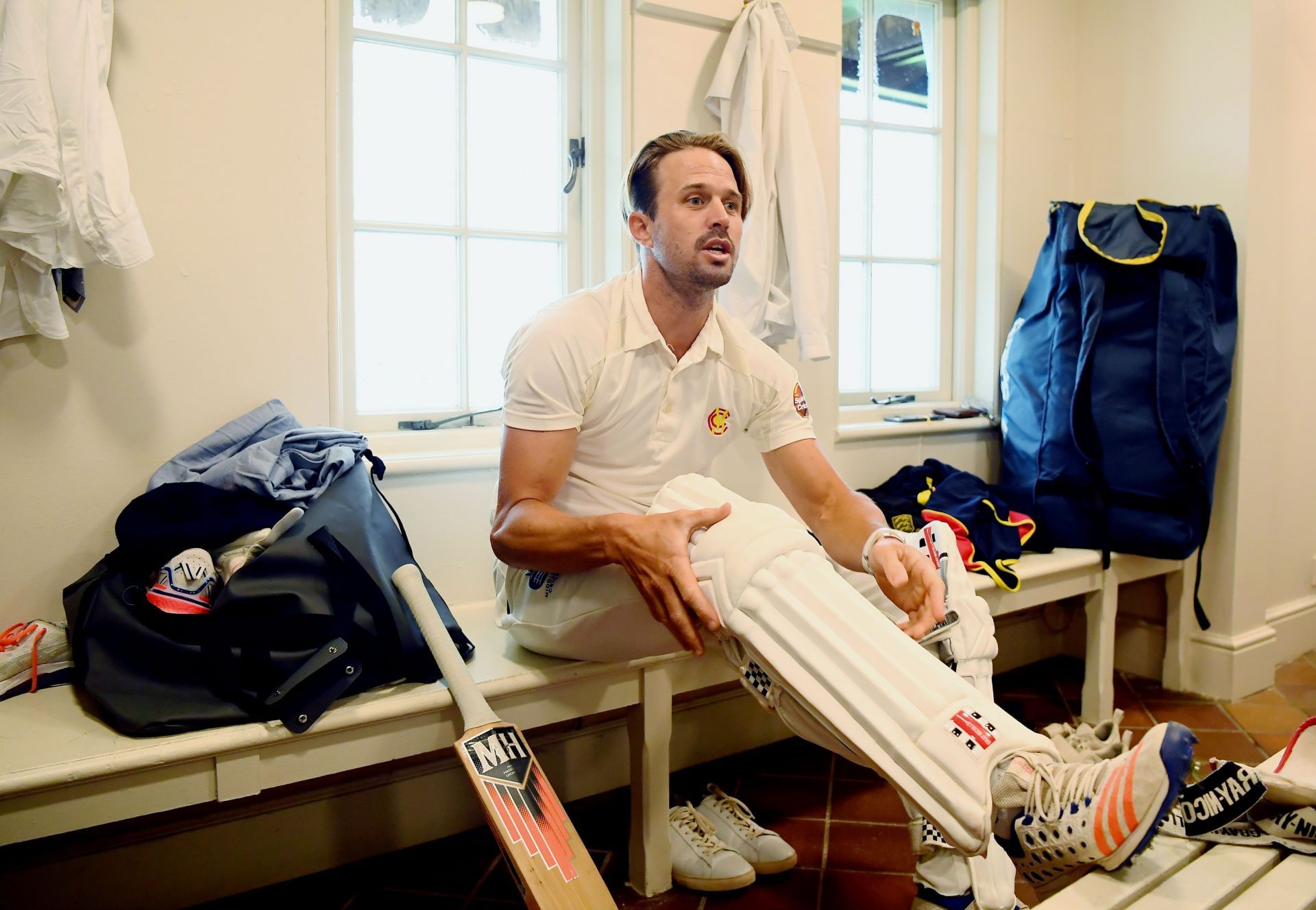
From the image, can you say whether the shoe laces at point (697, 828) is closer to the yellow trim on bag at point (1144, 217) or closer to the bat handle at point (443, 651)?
the bat handle at point (443, 651)

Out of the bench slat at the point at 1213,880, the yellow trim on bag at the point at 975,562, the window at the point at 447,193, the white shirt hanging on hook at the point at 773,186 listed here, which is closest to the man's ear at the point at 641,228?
the white shirt hanging on hook at the point at 773,186

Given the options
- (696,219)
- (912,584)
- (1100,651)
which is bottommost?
(1100,651)

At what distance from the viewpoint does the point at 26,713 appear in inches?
52.3

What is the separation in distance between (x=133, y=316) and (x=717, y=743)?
1681 millimetres

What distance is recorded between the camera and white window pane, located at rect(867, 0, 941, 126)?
2.96 meters

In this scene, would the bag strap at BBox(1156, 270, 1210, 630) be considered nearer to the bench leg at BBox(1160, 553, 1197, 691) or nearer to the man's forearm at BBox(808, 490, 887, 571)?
the bench leg at BBox(1160, 553, 1197, 691)

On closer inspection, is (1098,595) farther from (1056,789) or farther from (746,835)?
(1056,789)

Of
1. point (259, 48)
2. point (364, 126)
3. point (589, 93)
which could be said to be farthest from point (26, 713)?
point (589, 93)

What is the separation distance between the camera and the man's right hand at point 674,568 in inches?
48.9

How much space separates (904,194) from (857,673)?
2352 mm

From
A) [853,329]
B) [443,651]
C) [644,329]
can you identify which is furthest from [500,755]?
[853,329]

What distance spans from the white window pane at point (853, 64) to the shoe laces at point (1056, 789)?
7.69 feet

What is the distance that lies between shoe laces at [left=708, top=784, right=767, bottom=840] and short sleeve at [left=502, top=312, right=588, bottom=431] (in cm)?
90

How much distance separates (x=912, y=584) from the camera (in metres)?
1.43
